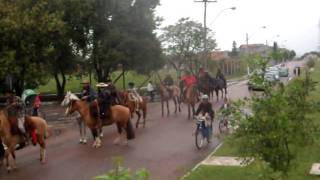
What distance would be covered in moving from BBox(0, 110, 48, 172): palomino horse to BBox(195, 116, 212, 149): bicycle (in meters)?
4.72

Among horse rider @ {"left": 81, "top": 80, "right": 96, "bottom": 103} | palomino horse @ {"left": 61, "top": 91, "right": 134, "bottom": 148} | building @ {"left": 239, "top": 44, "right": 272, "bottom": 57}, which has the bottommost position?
palomino horse @ {"left": 61, "top": 91, "right": 134, "bottom": 148}

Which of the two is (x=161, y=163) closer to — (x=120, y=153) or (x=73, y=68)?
(x=120, y=153)

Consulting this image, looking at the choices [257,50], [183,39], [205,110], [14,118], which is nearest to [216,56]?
[183,39]

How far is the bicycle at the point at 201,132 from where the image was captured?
1775 centimetres

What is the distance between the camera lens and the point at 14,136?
15375 millimetres

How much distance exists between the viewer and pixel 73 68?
4216 cm

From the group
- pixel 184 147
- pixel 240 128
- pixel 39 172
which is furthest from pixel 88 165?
pixel 240 128

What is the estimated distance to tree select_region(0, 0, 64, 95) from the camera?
28.4 metres

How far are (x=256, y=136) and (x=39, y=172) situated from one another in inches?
314

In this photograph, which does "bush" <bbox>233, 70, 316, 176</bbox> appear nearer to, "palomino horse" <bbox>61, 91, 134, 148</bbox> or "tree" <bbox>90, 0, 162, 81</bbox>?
"palomino horse" <bbox>61, 91, 134, 148</bbox>

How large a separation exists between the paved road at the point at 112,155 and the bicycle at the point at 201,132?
10.4 inches

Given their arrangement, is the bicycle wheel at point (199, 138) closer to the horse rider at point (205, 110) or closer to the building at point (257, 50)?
the horse rider at point (205, 110)

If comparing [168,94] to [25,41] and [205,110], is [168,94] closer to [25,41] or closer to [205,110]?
[25,41]

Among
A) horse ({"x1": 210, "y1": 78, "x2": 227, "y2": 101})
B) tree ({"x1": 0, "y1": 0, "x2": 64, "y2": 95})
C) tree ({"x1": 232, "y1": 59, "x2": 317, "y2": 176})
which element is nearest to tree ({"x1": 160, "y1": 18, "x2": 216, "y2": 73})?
horse ({"x1": 210, "y1": 78, "x2": 227, "y2": 101})
